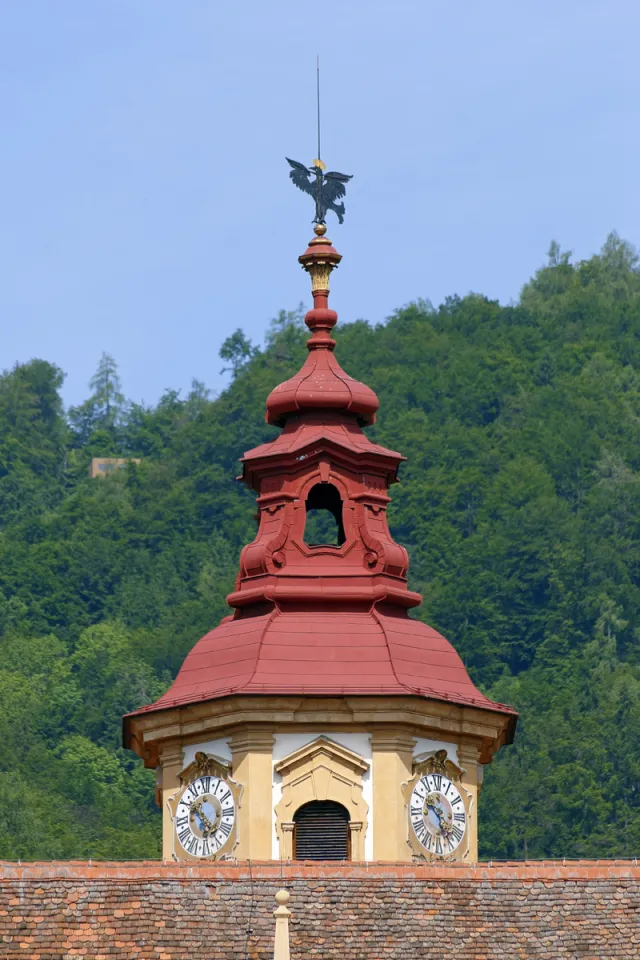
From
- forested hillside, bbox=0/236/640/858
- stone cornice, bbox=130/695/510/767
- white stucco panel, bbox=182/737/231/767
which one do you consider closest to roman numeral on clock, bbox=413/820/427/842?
stone cornice, bbox=130/695/510/767

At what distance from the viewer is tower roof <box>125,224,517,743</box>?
54062mm

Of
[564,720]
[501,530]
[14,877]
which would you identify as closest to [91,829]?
[564,720]

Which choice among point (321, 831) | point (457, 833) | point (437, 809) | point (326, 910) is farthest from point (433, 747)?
point (326, 910)

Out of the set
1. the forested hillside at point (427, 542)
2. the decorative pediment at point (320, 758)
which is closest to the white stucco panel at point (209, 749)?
the decorative pediment at point (320, 758)

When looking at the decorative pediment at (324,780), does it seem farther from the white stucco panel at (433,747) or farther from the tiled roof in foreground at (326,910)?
the tiled roof in foreground at (326,910)

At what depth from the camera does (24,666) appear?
14700 cm

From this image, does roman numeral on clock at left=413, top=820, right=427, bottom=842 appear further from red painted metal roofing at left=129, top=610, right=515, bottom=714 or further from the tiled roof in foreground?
the tiled roof in foreground

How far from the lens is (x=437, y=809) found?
5384cm

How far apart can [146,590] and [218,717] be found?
107m

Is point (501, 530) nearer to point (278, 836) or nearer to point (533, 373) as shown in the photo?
point (533, 373)

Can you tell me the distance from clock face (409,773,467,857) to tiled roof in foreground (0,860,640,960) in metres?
7.98

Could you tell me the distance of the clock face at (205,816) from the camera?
175ft

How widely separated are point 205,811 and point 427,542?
9753 cm

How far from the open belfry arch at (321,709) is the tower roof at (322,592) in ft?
0.11
